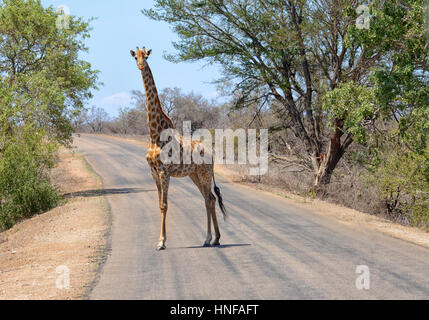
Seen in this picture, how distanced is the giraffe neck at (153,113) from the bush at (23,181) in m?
10.7

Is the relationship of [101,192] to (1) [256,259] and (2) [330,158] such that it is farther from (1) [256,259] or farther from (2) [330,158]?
(1) [256,259]

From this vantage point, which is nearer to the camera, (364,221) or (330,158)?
(364,221)

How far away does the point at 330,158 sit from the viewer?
22.7 metres

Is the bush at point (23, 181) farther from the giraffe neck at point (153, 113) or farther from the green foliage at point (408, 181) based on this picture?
the green foliage at point (408, 181)

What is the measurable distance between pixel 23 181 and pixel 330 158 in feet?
41.5

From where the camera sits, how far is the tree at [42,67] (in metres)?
22.7

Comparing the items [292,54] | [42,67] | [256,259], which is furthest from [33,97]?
[256,259]

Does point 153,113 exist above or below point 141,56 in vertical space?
below

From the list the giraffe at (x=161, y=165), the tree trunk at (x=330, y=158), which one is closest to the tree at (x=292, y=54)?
the tree trunk at (x=330, y=158)

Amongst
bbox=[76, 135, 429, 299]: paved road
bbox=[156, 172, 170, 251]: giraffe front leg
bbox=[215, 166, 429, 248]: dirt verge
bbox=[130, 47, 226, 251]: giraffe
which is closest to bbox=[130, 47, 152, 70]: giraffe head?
bbox=[130, 47, 226, 251]: giraffe

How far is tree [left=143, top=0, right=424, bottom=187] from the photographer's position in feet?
67.3

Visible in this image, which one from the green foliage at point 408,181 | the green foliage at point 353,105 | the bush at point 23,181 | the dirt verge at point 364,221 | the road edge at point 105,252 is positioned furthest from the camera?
the bush at point 23,181

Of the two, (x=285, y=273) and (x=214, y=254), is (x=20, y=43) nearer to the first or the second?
(x=214, y=254)
